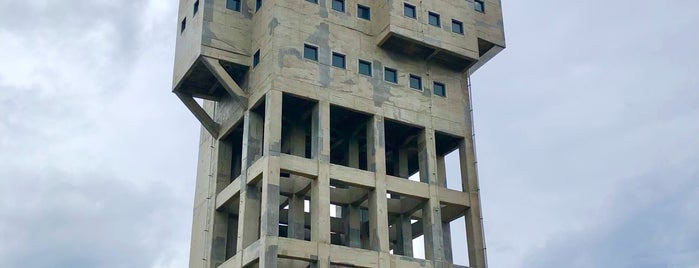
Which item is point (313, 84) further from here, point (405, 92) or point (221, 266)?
point (221, 266)

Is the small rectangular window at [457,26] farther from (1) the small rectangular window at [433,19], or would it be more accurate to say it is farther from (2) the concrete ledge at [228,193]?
(2) the concrete ledge at [228,193]

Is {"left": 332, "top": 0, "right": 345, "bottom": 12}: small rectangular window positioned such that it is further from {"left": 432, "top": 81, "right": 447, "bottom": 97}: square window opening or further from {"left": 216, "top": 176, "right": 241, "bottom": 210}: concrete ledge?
{"left": 216, "top": 176, "right": 241, "bottom": 210}: concrete ledge

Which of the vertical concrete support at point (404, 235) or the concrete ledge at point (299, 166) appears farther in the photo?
the vertical concrete support at point (404, 235)

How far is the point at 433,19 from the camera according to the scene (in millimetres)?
52250

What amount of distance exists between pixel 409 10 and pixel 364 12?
273cm

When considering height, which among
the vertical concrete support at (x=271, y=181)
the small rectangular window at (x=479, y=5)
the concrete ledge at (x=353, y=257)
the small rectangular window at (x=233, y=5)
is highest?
the small rectangular window at (x=479, y=5)

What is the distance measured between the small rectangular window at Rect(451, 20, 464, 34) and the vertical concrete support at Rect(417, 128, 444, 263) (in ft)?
21.8

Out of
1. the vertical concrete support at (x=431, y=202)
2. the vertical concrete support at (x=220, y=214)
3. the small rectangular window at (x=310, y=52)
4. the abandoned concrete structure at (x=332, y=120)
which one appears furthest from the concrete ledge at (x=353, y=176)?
the vertical concrete support at (x=220, y=214)

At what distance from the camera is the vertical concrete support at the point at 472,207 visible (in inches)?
1941

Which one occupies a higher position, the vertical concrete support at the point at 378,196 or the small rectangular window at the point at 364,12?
the small rectangular window at the point at 364,12

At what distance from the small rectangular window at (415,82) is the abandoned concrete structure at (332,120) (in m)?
0.07

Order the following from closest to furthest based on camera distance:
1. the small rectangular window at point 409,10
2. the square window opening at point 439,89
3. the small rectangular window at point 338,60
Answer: the small rectangular window at point 338,60 < the small rectangular window at point 409,10 < the square window opening at point 439,89

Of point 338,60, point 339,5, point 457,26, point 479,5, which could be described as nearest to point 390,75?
point 338,60

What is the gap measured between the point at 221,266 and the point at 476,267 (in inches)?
555
